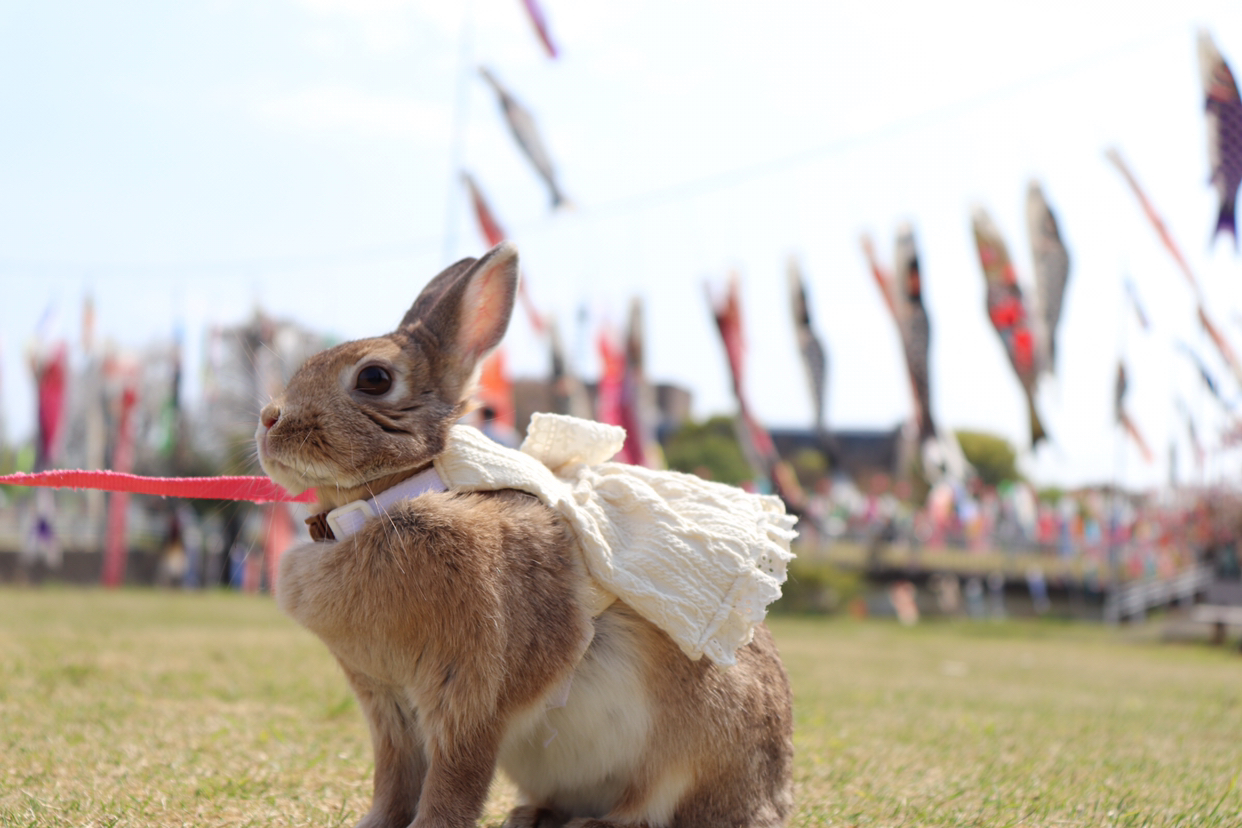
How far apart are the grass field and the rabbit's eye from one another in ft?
3.70

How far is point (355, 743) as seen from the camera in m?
3.91

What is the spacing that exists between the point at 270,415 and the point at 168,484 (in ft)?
1.77

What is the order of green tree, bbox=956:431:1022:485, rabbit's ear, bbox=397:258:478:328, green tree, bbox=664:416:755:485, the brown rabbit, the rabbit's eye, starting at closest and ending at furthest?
the brown rabbit, the rabbit's eye, rabbit's ear, bbox=397:258:478:328, green tree, bbox=664:416:755:485, green tree, bbox=956:431:1022:485

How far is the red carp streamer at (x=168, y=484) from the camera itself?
2682 millimetres

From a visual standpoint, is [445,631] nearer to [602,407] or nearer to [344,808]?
[344,808]

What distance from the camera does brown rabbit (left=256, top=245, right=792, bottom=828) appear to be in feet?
7.45

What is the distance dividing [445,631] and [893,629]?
62.6 ft

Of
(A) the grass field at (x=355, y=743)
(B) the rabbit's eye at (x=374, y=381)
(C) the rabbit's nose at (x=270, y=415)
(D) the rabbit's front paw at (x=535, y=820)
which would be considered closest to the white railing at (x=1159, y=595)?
(A) the grass field at (x=355, y=743)

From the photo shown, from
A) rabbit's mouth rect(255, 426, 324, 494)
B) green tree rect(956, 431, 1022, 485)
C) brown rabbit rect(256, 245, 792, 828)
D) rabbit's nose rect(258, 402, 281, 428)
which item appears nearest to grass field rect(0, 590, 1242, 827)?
brown rabbit rect(256, 245, 792, 828)

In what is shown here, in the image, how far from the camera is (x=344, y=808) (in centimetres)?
284

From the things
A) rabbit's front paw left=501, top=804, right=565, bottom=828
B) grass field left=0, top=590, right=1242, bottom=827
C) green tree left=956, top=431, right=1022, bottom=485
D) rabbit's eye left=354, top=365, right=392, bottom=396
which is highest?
rabbit's eye left=354, top=365, right=392, bottom=396

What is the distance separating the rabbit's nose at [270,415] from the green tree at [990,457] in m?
65.5

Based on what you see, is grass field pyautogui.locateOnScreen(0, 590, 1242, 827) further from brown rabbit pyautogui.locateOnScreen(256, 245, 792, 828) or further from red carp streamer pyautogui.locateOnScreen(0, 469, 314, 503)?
red carp streamer pyautogui.locateOnScreen(0, 469, 314, 503)

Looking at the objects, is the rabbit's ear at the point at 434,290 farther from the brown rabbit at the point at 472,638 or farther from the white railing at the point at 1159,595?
the white railing at the point at 1159,595
